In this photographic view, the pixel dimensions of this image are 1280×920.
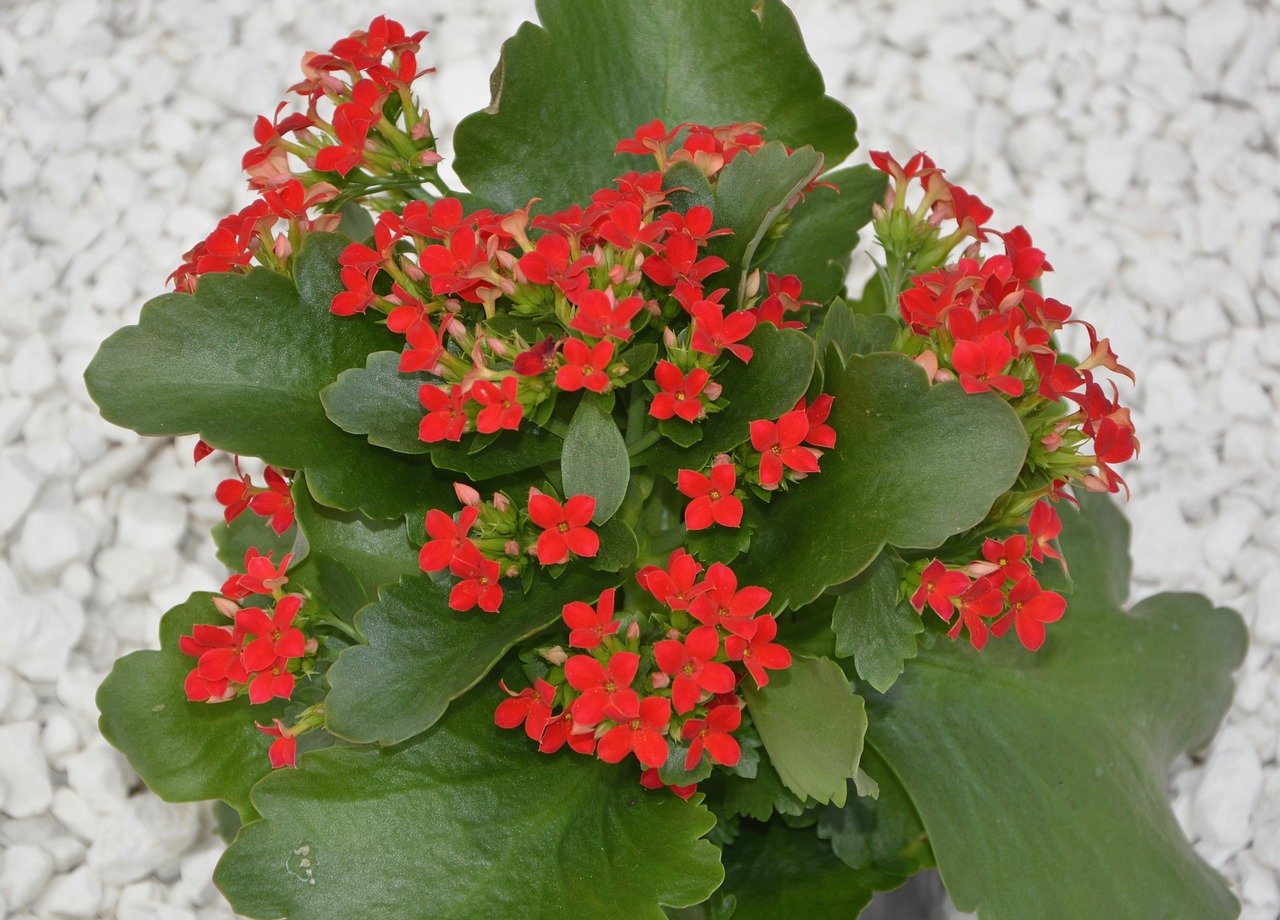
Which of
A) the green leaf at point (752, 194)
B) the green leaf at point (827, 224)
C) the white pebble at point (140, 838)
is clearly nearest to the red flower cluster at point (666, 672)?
the green leaf at point (752, 194)

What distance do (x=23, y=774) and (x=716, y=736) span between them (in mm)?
911

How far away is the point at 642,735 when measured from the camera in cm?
76

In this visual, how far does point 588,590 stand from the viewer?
0.88m

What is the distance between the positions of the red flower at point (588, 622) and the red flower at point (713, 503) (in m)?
0.07

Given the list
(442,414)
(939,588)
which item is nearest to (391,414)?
(442,414)

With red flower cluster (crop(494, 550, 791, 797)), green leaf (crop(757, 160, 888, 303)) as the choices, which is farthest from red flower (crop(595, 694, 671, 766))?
green leaf (crop(757, 160, 888, 303))

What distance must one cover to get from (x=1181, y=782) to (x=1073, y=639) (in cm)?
47

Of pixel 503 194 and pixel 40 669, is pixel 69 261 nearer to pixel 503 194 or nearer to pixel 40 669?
pixel 40 669

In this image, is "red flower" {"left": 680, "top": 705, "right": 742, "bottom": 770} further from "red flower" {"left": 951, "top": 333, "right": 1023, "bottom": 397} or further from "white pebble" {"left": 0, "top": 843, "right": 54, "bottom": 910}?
"white pebble" {"left": 0, "top": 843, "right": 54, "bottom": 910}

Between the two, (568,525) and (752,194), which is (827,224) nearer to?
(752,194)

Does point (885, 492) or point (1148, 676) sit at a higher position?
point (885, 492)

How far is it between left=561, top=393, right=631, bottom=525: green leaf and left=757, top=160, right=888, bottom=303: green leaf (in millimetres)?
327

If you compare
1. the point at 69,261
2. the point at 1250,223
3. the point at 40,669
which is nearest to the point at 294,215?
the point at 40,669

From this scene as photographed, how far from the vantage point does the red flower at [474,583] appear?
2.55ft
